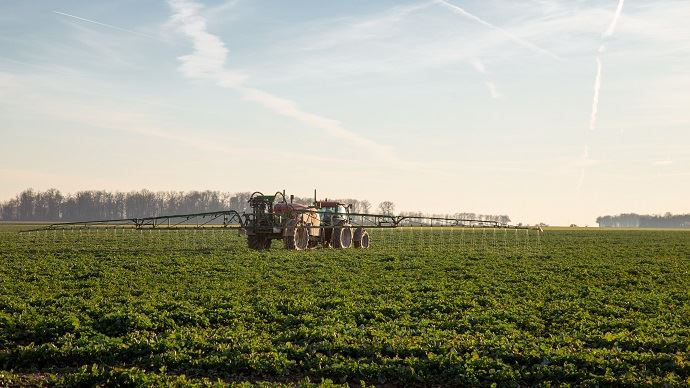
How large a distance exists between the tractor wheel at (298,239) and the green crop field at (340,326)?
33.6ft

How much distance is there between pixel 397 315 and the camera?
55.8ft

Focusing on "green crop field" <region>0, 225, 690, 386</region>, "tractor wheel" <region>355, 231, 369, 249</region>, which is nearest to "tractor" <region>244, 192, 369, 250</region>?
"tractor wheel" <region>355, 231, 369, 249</region>

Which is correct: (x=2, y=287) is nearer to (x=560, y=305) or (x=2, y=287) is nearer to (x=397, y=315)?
(x=397, y=315)

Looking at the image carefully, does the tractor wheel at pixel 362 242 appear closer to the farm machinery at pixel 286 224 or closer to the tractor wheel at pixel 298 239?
the farm machinery at pixel 286 224

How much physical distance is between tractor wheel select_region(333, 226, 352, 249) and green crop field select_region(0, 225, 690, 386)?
47.3 feet

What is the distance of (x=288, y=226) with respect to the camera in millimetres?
37531

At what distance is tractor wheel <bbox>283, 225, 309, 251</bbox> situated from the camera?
38.0 m

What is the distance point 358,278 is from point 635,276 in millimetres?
11983

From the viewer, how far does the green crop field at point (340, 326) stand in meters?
11.9

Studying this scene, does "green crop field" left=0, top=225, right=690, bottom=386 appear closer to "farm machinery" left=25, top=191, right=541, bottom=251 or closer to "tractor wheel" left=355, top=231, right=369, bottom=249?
"farm machinery" left=25, top=191, right=541, bottom=251

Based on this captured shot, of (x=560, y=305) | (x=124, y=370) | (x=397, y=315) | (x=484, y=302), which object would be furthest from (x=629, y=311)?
(x=124, y=370)

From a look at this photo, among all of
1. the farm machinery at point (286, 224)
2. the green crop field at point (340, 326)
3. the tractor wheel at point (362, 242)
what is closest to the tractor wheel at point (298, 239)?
the farm machinery at point (286, 224)

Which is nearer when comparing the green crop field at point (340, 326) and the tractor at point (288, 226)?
the green crop field at point (340, 326)

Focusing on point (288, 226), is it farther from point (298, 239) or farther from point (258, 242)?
point (258, 242)
